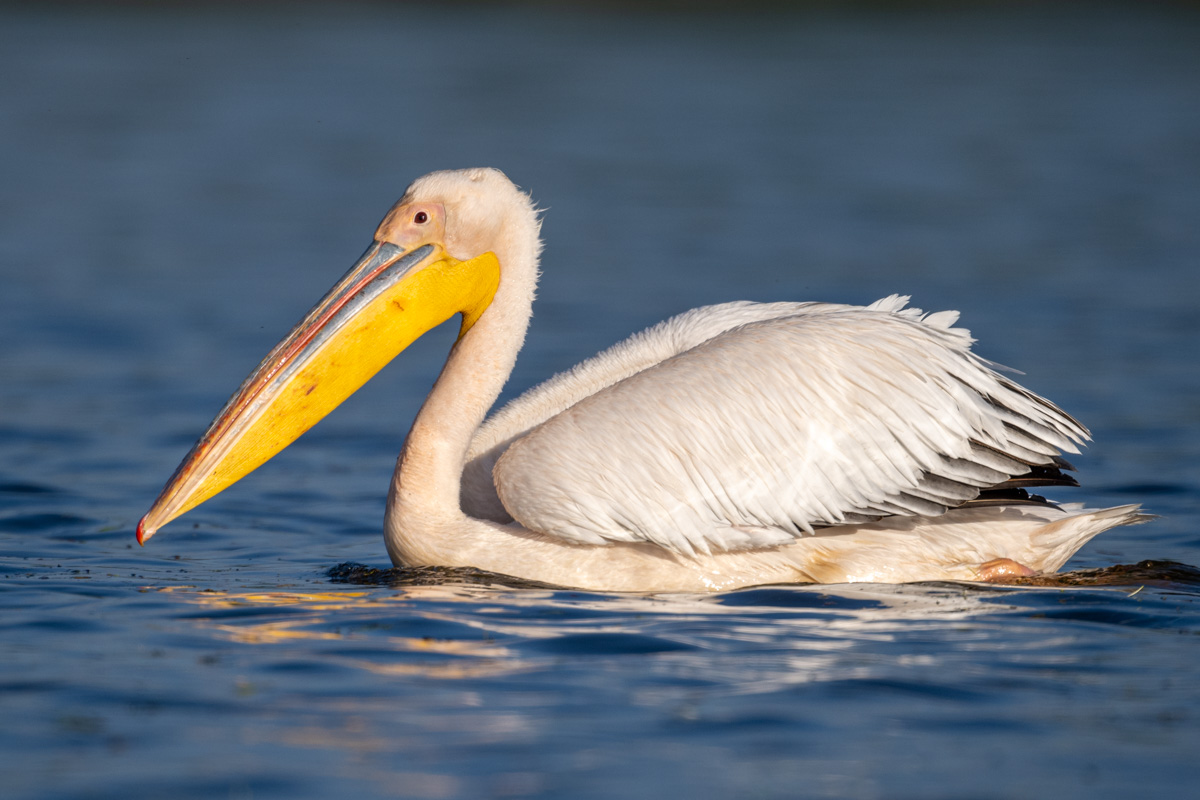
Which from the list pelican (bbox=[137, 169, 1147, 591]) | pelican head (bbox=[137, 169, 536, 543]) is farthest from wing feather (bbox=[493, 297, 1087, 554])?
pelican head (bbox=[137, 169, 536, 543])

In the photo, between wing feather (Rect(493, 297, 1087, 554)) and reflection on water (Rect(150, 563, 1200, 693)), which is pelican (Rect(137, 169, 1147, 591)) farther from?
reflection on water (Rect(150, 563, 1200, 693))

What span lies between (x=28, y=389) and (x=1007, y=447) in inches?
218

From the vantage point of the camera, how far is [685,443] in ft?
14.7

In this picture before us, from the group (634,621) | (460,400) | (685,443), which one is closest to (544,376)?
(460,400)

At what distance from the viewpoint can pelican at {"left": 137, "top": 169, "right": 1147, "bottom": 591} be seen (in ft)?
14.7

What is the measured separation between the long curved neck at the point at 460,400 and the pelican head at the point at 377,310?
41mm

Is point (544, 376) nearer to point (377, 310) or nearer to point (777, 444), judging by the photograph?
point (377, 310)

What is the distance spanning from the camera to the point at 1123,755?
3.35 m

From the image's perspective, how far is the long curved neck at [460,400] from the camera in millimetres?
4754

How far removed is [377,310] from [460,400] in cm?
38

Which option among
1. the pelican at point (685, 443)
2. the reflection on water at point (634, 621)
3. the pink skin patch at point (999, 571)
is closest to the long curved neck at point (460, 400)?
the pelican at point (685, 443)

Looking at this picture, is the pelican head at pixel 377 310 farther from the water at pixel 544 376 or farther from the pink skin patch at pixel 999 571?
the pink skin patch at pixel 999 571

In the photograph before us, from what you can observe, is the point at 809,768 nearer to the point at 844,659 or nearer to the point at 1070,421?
the point at 844,659

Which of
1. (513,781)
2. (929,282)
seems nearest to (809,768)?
(513,781)
